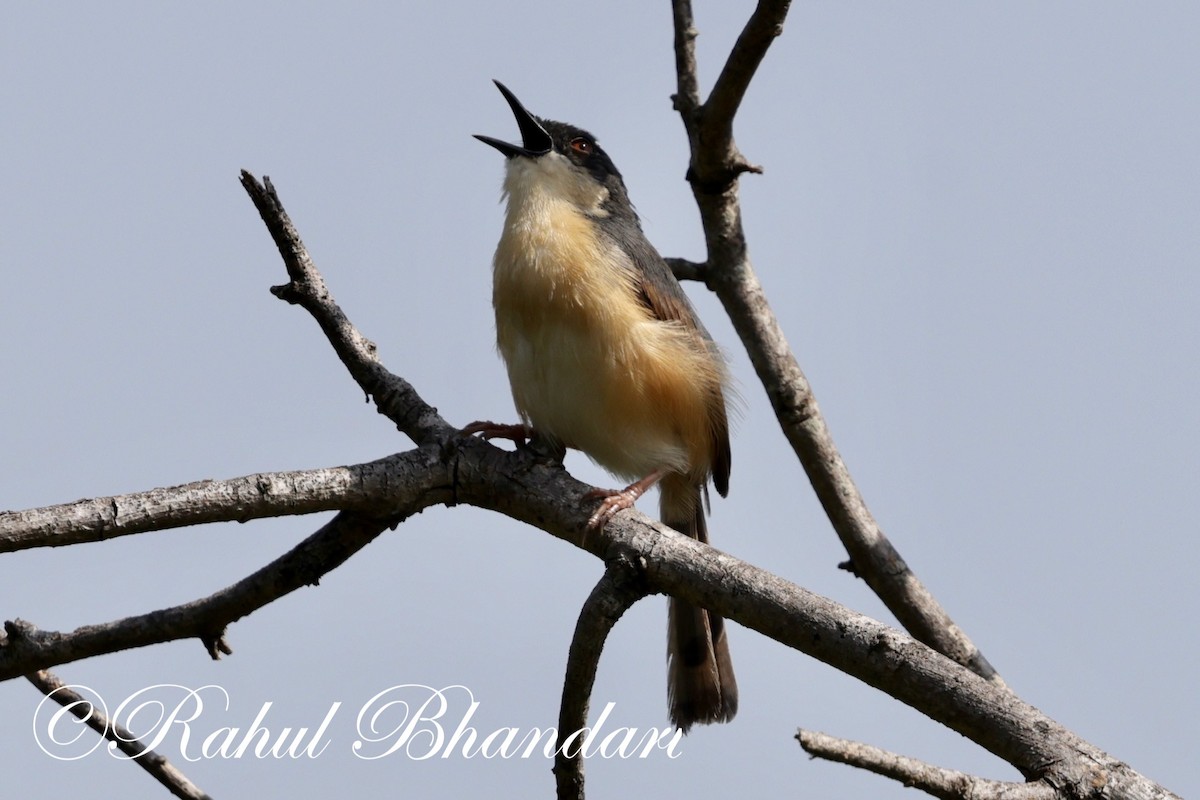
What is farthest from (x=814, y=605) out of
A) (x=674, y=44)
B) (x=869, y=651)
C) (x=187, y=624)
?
(x=674, y=44)

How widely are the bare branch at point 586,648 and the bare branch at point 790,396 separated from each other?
2404 mm

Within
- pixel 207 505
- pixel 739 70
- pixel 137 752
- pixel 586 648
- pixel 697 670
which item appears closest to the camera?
pixel 207 505

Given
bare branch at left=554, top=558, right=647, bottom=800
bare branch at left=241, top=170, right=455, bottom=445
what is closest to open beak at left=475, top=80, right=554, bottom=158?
bare branch at left=241, top=170, right=455, bottom=445

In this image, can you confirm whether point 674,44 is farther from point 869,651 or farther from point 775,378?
point 869,651

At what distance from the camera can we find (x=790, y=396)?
650cm

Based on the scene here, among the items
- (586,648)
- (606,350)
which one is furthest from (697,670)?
(586,648)

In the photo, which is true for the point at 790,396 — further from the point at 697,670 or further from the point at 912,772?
the point at 912,772

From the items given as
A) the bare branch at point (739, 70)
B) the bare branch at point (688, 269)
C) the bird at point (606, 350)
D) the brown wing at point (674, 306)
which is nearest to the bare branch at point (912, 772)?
the bird at point (606, 350)

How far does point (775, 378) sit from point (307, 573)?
283 cm

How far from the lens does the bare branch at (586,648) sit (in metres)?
4.20

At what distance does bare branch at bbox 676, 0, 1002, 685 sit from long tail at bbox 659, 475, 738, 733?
86 centimetres

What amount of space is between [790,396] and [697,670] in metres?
1.51

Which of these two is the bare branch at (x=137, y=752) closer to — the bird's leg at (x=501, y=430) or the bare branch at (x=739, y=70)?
the bird's leg at (x=501, y=430)

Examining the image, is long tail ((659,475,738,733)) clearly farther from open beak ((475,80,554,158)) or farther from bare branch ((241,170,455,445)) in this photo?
open beak ((475,80,554,158))
